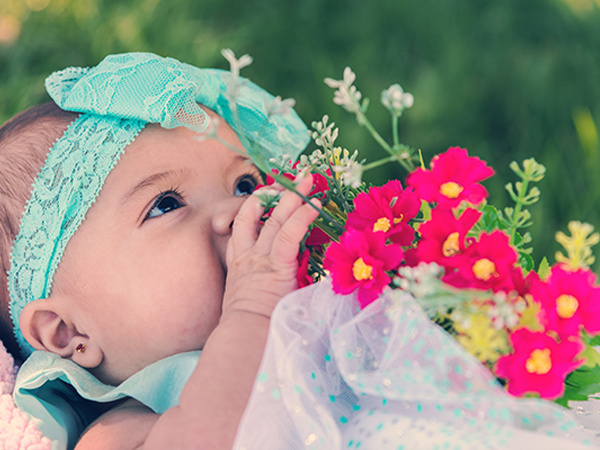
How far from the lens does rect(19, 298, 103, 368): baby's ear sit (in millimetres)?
1058

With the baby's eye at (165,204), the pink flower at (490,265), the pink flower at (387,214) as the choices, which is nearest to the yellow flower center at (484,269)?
the pink flower at (490,265)

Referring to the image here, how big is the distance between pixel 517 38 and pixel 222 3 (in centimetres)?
110

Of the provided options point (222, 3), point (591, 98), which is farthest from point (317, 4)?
point (591, 98)

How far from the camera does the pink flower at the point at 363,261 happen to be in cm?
70

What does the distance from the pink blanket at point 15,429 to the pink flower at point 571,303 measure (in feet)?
2.48

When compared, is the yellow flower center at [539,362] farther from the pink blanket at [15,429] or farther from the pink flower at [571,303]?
the pink blanket at [15,429]

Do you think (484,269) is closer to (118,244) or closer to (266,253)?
(266,253)

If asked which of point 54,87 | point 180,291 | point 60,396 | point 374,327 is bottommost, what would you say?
point 60,396

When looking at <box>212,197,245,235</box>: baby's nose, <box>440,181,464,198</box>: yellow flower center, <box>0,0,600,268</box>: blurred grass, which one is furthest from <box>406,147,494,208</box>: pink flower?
<box>0,0,600,268</box>: blurred grass

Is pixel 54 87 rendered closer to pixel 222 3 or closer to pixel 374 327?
pixel 374 327

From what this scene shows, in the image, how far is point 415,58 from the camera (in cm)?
215

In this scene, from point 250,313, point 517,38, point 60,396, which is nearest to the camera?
point 250,313

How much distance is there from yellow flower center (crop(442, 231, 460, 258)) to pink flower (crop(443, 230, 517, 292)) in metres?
0.02

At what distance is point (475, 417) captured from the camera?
0.68 meters
